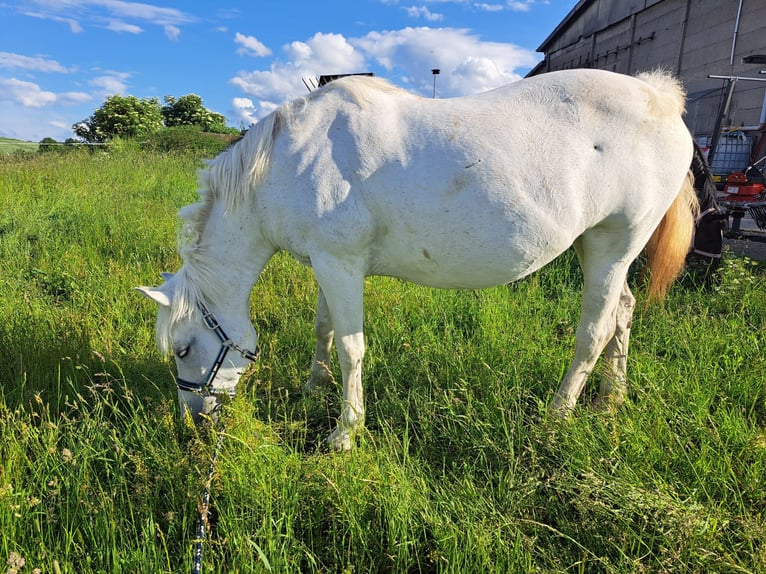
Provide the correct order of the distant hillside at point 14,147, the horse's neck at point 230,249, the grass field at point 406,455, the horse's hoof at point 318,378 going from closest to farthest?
the grass field at point 406,455 → the horse's neck at point 230,249 → the horse's hoof at point 318,378 → the distant hillside at point 14,147

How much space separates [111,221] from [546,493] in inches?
224

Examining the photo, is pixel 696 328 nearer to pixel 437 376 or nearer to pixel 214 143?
pixel 437 376

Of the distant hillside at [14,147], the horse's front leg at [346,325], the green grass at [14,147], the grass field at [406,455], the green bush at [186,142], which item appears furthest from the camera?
the distant hillside at [14,147]

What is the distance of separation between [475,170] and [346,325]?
1.01 metres

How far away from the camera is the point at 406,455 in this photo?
1.98 m

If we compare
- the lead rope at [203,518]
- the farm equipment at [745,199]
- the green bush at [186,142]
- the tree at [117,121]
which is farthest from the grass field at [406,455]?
the tree at [117,121]

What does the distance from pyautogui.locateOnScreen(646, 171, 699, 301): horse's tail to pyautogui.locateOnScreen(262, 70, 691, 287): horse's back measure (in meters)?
0.49

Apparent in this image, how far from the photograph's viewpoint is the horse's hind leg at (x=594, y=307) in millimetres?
2482

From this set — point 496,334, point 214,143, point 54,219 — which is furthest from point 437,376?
point 214,143

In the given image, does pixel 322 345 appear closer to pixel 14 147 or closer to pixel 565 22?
pixel 14 147

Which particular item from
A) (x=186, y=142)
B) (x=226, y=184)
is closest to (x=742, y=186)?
(x=226, y=184)

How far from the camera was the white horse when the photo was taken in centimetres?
215

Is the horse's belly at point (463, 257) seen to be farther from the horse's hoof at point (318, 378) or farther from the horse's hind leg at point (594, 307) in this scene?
the horse's hoof at point (318, 378)

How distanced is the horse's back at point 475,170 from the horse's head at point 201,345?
0.58 m
